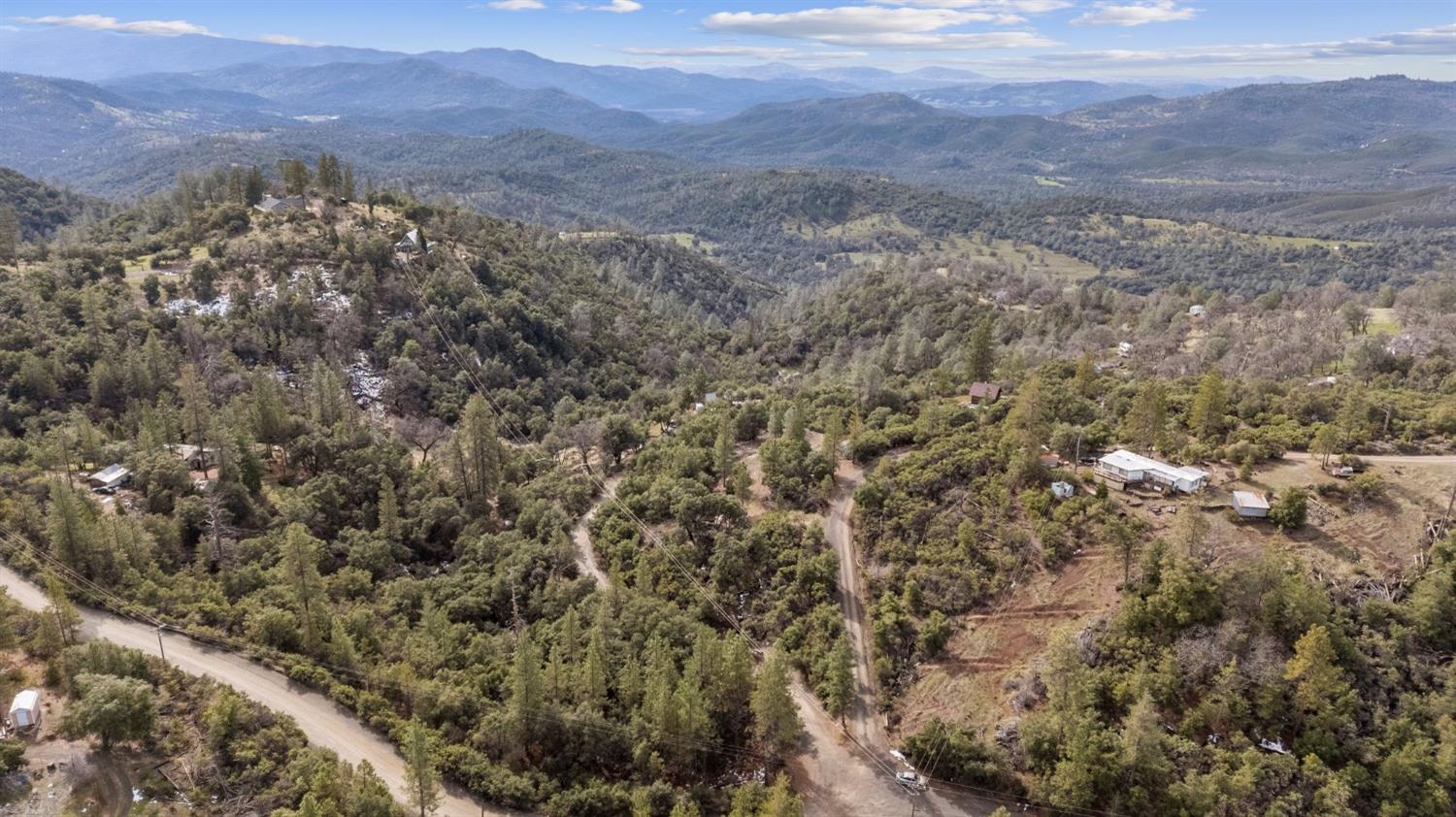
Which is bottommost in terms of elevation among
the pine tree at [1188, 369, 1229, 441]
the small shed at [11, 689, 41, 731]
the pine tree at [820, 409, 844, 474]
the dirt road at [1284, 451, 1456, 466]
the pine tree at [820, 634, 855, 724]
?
the pine tree at [820, 634, 855, 724]

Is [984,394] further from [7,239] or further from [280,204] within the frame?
[7,239]

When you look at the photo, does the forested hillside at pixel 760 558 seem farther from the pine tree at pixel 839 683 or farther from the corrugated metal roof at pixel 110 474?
the corrugated metal roof at pixel 110 474

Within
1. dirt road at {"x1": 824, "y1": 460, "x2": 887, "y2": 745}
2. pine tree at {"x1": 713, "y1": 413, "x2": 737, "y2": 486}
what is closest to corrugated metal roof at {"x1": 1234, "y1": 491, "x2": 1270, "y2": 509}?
dirt road at {"x1": 824, "y1": 460, "x2": 887, "y2": 745}

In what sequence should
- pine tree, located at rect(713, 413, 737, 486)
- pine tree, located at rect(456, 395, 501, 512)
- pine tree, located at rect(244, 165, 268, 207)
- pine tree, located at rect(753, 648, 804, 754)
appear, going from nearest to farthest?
pine tree, located at rect(753, 648, 804, 754), pine tree, located at rect(713, 413, 737, 486), pine tree, located at rect(456, 395, 501, 512), pine tree, located at rect(244, 165, 268, 207)

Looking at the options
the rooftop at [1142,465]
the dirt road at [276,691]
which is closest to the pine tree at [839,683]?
the dirt road at [276,691]

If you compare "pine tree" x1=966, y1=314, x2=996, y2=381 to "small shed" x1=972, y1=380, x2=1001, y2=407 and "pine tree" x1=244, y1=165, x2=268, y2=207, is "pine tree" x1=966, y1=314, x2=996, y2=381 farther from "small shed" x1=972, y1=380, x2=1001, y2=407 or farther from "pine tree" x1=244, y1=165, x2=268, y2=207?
"pine tree" x1=244, y1=165, x2=268, y2=207

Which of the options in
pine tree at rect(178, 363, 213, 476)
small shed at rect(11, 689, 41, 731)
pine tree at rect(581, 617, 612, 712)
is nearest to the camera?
small shed at rect(11, 689, 41, 731)

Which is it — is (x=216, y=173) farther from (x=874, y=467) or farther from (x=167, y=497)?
(x=874, y=467)

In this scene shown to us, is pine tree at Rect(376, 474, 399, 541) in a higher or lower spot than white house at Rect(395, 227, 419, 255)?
lower
